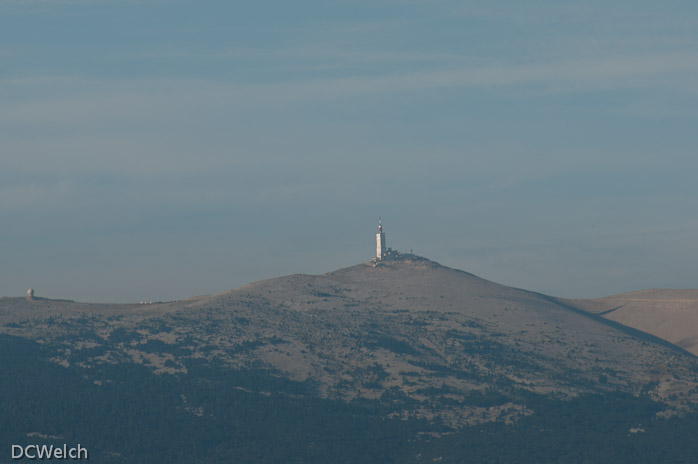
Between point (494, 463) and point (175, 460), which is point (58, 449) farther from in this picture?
point (494, 463)

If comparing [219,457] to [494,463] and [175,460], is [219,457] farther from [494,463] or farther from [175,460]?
[494,463]

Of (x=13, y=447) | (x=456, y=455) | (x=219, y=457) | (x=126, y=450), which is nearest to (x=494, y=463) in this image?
(x=456, y=455)

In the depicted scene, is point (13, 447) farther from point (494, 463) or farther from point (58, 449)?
point (494, 463)

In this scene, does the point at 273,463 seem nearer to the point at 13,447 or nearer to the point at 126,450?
the point at 126,450

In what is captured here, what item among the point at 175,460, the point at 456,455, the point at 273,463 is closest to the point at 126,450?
the point at 175,460

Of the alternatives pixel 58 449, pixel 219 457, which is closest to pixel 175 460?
pixel 219 457

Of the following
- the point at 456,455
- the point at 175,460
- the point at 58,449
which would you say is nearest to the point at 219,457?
the point at 175,460
